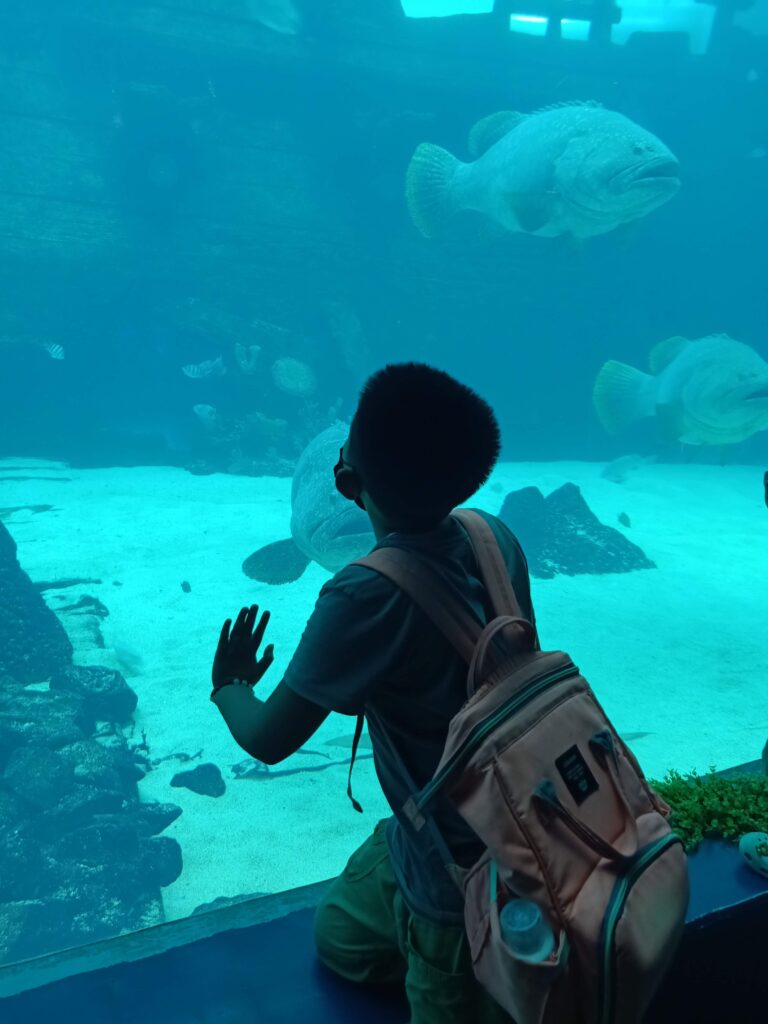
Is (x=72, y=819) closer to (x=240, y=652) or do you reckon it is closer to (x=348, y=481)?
(x=240, y=652)

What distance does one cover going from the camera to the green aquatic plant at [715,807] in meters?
1.87

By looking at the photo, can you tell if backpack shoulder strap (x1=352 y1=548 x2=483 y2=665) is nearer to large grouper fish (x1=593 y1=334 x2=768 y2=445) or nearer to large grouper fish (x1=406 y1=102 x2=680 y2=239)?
large grouper fish (x1=406 y1=102 x2=680 y2=239)

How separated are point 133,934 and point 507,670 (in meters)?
1.25

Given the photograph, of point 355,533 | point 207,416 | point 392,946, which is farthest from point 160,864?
point 207,416

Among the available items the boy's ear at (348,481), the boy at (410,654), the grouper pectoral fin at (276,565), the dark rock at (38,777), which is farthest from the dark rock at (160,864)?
the grouper pectoral fin at (276,565)

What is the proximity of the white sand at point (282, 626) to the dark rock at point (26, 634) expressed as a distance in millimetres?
439

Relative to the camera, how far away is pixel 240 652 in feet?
4.59

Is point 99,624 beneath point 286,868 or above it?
beneath

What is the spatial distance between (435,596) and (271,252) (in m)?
17.8

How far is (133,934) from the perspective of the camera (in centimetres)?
→ 169

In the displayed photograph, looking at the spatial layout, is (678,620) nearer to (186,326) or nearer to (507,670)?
(507,670)

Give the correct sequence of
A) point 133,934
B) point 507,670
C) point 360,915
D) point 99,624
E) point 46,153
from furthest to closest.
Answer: point 46,153 → point 99,624 → point 133,934 → point 360,915 → point 507,670

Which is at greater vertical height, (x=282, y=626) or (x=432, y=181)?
(x=432, y=181)

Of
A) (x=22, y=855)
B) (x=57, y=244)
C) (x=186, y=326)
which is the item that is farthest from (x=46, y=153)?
(x=22, y=855)
